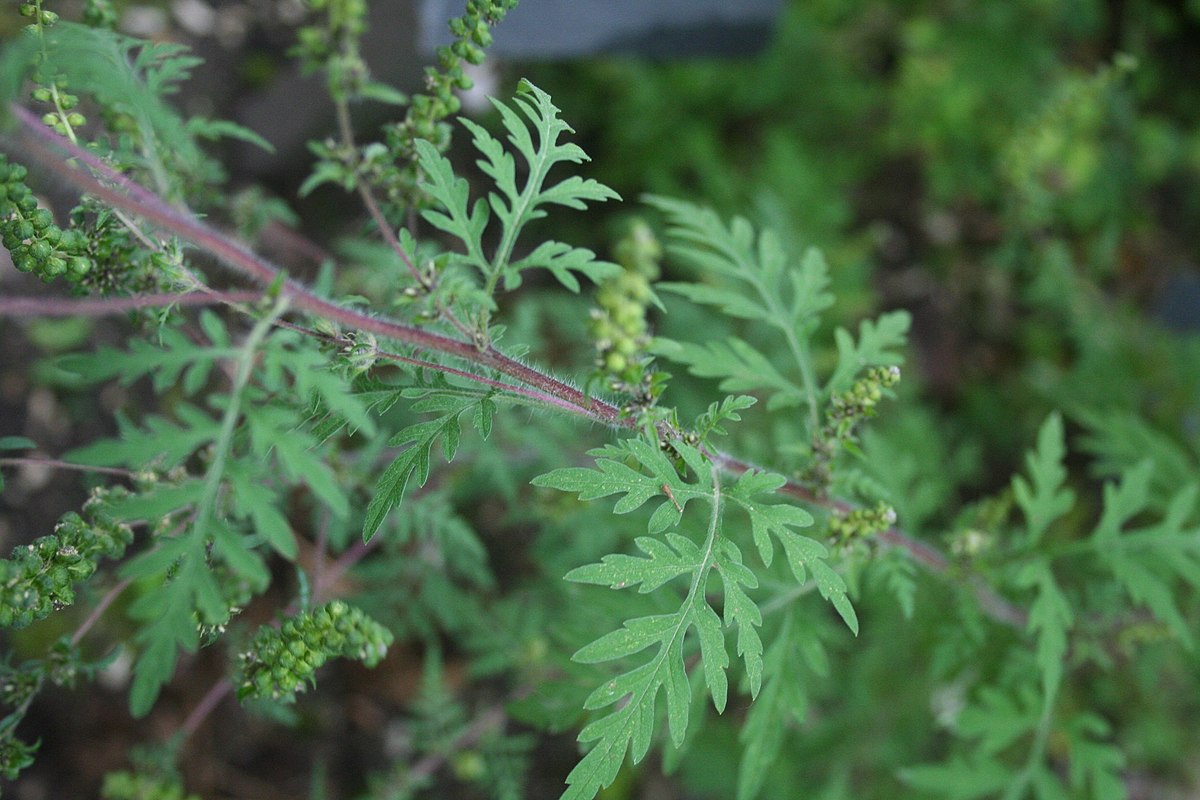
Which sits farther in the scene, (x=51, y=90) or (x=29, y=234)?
(x=51, y=90)

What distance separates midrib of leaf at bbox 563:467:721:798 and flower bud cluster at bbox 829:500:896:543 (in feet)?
1.46

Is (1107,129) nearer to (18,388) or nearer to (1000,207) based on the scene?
(1000,207)

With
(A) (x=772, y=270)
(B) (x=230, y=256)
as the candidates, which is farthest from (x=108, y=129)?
(A) (x=772, y=270)

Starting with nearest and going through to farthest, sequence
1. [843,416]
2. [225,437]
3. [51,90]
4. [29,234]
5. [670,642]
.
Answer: [225,437], [29,234], [51,90], [670,642], [843,416]

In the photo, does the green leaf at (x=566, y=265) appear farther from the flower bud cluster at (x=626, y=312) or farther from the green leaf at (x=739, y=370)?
the green leaf at (x=739, y=370)

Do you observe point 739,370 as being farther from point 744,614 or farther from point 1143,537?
point 1143,537

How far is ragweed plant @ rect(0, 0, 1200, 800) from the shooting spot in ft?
5.25

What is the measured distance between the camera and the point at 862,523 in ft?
7.38

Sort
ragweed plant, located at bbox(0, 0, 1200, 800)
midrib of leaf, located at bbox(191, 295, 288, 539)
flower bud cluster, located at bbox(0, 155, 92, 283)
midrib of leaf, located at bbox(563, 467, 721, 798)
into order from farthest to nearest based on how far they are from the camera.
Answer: midrib of leaf, located at bbox(563, 467, 721, 798)
flower bud cluster, located at bbox(0, 155, 92, 283)
ragweed plant, located at bbox(0, 0, 1200, 800)
midrib of leaf, located at bbox(191, 295, 288, 539)

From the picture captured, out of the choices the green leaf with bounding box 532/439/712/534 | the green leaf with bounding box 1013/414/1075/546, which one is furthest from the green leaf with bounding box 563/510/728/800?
the green leaf with bounding box 1013/414/1075/546

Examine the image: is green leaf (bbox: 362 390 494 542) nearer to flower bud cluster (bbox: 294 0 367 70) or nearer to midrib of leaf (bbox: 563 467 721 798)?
midrib of leaf (bbox: 563 467 721 798)

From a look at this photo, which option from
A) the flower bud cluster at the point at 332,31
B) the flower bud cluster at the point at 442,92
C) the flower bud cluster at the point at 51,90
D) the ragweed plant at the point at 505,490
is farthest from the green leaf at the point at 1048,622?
the flower bud cluster at the point at 51,90

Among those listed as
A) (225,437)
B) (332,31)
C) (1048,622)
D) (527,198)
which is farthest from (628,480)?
(1048,622)

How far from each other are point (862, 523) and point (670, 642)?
2.01 ft
